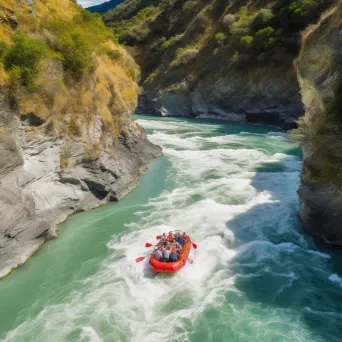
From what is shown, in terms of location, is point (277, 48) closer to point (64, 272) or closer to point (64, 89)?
point (64, 89)

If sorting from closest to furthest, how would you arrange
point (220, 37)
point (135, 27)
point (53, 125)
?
point (53, 125) < point (220, 37) < point (135, 27)

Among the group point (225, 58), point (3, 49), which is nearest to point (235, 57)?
point (225, 58)

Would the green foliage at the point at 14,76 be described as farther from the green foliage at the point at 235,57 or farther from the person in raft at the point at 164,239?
the green foliage at the point at 235,57

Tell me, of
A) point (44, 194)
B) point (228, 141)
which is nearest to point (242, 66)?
point (228, 141)

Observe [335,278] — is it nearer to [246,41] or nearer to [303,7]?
[303,7]

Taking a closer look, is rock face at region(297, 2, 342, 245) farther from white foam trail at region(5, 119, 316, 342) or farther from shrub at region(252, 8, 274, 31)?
shrub at region(252, 8, 274, 31)

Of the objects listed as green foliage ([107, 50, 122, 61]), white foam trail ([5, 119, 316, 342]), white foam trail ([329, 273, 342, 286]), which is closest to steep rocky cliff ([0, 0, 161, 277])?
green foliage ([107, 50, 122, 61])
